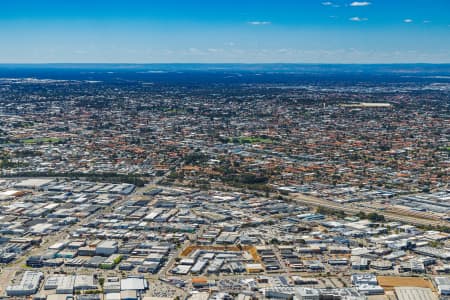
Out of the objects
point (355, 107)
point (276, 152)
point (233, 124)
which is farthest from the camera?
point (355, 107)

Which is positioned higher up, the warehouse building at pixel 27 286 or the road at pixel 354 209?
the warehouse building at pixel 27 286

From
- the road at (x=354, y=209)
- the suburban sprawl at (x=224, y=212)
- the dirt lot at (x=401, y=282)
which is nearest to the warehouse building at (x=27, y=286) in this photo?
the suburban sprawl at (x=224, y=212)

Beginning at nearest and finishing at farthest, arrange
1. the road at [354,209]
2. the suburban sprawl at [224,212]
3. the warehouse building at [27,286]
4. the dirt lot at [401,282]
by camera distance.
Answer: the warehouse building at [27,286], the dirt lot at [401,282], the suburban sprawl at [224,212], the road at [354,209]

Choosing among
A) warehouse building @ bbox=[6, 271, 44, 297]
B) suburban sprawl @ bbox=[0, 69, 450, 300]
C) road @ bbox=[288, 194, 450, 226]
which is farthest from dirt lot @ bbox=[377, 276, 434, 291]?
warehouse building @ bbox=[6, 271, 44, 297]

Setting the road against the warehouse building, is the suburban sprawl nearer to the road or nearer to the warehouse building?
the warehouse building

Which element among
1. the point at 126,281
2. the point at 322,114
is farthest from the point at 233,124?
the point at 126,281

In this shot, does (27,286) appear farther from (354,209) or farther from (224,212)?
(354,209)

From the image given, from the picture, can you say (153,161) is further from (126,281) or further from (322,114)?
(322,114)

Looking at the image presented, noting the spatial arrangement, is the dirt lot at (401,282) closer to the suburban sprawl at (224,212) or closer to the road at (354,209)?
the suburban sprawl at (224,212)
